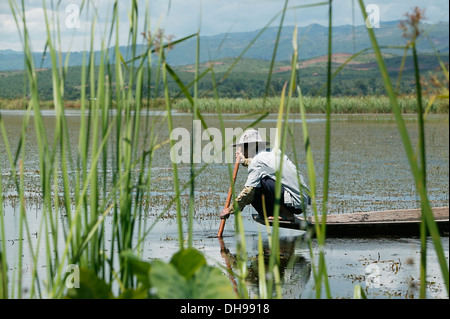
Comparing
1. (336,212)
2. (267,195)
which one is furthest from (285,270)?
(336,212)

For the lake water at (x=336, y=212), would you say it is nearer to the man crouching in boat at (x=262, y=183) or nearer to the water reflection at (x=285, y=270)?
the water reflection at (x=285, y=270)

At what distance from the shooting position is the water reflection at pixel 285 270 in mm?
4910

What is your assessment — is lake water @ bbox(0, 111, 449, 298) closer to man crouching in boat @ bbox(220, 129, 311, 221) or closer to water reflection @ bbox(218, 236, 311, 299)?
water reflection @ bbox(218, 236, 311, 299)

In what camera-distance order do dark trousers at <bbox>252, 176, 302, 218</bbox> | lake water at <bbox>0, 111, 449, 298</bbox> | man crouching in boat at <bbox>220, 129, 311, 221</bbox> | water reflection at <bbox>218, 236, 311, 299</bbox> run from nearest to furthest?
water reflection at <bbox>218, 236, 311, 299</bbox>
lake water at <bbox>0, 111, 449, 298</bbox>
man crouching in boat at <bbox>220, 129, 311, 221</bbox>
dark trousers at <bbox>252, 176, 302, 218</bbox>

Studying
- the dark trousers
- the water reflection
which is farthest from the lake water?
the dark trousers

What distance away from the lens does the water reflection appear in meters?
4.91

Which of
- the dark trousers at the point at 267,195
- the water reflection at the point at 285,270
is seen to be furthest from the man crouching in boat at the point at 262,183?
the water reflection at the point at 285,270

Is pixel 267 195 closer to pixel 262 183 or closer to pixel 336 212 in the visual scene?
pixel 262 183

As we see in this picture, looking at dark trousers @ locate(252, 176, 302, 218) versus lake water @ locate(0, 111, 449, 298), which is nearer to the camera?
lake water @ locate(0, 111, 449, 298)

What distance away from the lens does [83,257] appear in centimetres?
190

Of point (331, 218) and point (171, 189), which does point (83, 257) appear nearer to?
point (331, 218)

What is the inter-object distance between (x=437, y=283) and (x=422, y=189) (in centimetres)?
400

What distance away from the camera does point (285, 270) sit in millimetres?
5469
